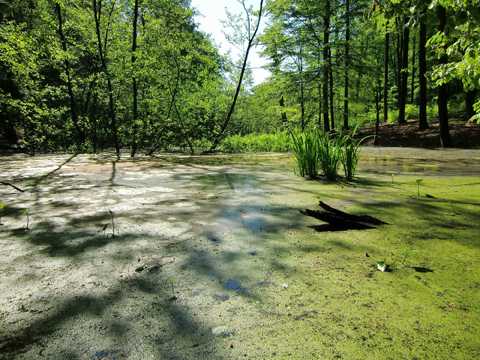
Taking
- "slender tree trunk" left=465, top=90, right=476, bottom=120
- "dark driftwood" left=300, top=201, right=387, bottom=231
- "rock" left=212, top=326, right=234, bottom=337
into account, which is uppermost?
"slender tree trunk" left=465, top=90, right=476, bottom=120

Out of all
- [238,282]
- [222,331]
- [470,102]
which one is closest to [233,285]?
[238,282]

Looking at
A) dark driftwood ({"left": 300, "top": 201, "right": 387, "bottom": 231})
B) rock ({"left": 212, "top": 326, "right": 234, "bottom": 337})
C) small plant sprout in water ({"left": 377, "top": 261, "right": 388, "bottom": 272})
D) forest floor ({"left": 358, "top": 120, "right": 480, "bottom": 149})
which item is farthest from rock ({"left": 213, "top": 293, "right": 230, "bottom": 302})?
forest floor ({"left": 358, "top": 120, "right": 480, "bottom": 149})

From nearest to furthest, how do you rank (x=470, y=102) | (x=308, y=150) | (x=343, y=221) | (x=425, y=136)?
(x=343, y=221), (x=308, y=150), (x=425, y=136), (x=470, y=102)

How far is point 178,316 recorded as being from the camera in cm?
95

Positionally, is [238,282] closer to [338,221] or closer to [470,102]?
[338,221]

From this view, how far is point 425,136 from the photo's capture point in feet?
32.0

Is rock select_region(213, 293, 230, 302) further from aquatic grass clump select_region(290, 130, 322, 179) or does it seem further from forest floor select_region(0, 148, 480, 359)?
aquatic grass clump select_region(290, 130, 322, 179)

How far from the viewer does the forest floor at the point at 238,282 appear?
818mm

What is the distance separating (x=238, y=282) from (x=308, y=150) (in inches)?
95.2

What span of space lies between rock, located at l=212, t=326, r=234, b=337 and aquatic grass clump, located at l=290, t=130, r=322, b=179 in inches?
103

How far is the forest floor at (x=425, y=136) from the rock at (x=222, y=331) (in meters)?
9.34

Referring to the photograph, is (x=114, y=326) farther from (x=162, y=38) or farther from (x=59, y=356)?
(x=162, y=38)

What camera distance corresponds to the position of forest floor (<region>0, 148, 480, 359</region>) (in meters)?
0.82

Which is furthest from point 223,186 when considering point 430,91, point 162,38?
point 430,91
